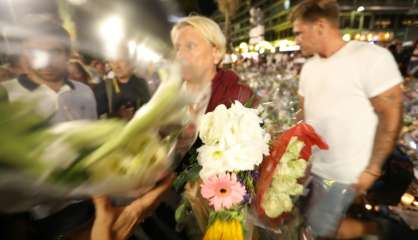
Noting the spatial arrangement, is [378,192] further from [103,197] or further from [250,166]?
[103,197]

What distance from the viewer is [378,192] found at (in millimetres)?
2812

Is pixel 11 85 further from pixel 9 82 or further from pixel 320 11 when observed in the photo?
pixel 320 11

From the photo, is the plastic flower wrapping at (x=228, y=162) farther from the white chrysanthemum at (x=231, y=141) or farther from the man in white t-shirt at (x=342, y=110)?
the man in white t-shirt at (x=342, y=110)

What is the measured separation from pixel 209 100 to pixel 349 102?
1.10 m

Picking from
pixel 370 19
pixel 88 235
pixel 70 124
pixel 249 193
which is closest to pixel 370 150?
pixel 249 193

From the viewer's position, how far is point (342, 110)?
2.37 m

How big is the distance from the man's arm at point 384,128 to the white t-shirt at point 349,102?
30mm

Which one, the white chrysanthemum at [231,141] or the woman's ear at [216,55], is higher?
the woman's ear at [216,55]

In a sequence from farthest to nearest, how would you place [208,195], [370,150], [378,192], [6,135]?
[378,192]
[370,150]
[208,195]
[6,135]

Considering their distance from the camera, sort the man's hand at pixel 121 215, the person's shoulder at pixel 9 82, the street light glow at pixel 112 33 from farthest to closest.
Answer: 1. the man's hand at pixel 121 215
2. the street light glow at pixel 112 33
3. the person's shoulder at pixel 9 82

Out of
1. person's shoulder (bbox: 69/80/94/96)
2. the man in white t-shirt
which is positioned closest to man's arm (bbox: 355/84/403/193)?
the man in white t-shirt

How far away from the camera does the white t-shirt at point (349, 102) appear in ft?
7.29

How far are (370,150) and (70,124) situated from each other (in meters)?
2.12

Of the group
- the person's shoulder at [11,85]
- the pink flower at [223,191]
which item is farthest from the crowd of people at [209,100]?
the pink flower at [223,191]
